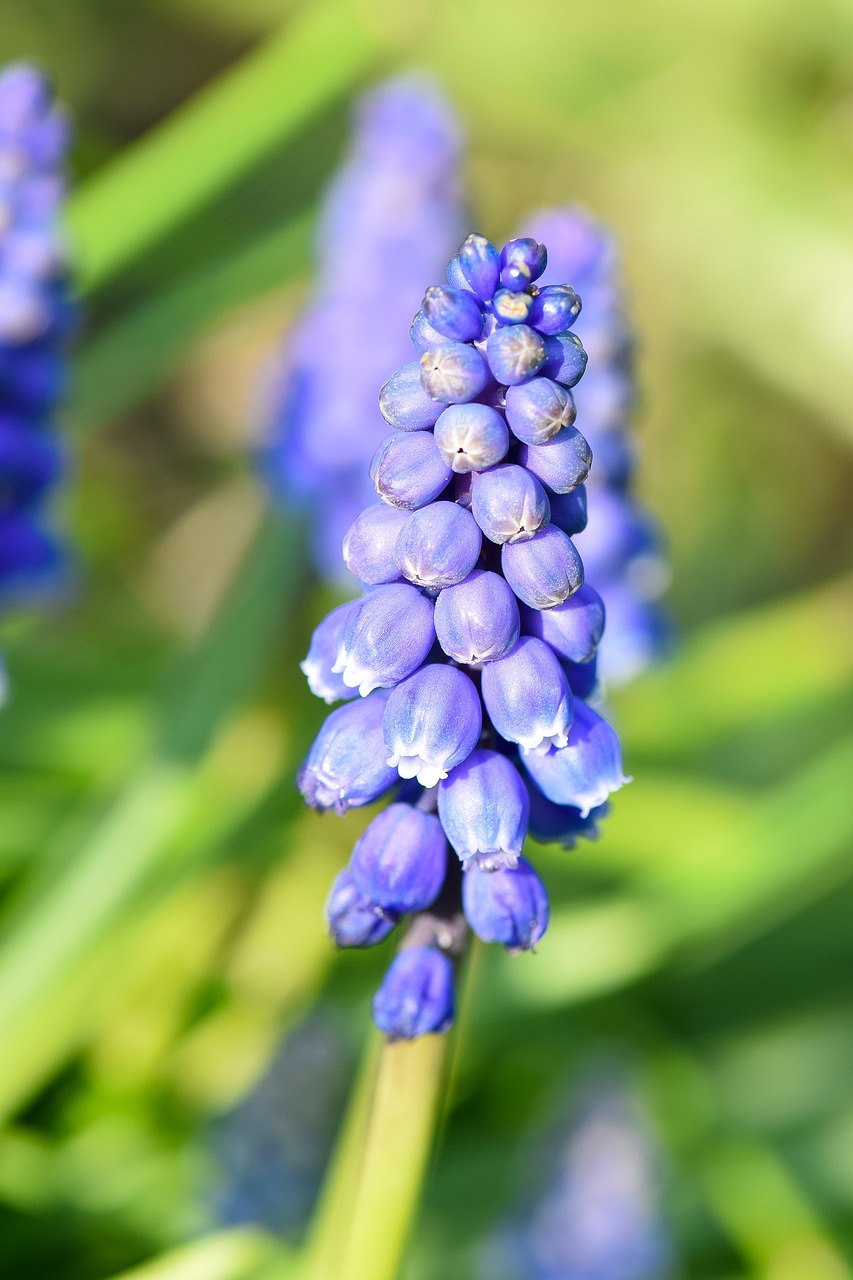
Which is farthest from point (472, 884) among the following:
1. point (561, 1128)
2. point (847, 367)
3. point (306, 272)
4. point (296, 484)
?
point (847, 367)

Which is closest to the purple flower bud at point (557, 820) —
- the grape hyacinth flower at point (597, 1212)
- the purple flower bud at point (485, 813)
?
the purple flower bud at point (485, 813)

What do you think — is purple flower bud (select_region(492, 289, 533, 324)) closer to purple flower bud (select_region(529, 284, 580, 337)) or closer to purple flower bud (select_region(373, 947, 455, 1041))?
purple flower bud (select_region(529, 284, 580, 337))

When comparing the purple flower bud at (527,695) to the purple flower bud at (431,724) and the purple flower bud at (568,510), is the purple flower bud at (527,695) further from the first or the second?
the purple flower bud at (568,510)

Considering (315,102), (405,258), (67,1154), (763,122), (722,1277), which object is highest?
(763,122)

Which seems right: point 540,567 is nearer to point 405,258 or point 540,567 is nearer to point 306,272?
point 405,258

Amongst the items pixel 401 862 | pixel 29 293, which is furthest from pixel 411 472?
pixel 29 293

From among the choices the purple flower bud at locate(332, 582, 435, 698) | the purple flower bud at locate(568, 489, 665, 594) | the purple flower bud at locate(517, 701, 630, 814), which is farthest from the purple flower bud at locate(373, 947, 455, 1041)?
the purple flower bud at locate(568, 489, 665, 594)
